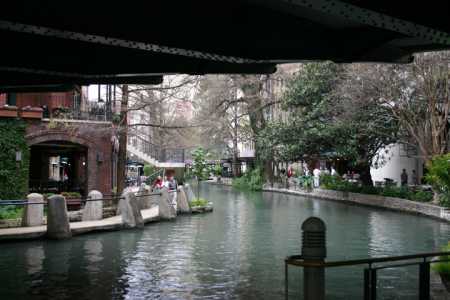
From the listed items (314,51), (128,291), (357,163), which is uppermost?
(314,51)

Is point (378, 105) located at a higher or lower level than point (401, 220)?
higher

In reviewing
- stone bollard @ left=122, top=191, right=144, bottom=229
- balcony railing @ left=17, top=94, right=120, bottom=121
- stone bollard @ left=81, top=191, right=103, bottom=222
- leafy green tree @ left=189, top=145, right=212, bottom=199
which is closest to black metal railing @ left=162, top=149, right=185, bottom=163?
leafy green tree @ left=189, top=145, right=212, bottom=199

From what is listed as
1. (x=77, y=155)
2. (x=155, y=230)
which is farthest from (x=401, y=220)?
(x=77, y=155)

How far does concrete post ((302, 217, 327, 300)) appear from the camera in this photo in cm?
560

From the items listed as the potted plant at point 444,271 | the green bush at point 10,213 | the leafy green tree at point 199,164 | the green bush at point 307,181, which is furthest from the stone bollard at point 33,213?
the green bush at point 307,181

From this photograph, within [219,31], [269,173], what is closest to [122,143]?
→ [219,31]

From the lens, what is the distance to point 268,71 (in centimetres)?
1017

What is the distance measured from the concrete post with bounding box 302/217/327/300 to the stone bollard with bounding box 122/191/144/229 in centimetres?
1204

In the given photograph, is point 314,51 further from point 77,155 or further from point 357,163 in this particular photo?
point 77,155

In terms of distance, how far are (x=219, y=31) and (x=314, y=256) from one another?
4186 millimetres

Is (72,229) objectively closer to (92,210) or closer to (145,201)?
(92,210)

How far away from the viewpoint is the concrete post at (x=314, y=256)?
5.60 m

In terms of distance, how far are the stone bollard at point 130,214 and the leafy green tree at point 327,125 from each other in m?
14.7

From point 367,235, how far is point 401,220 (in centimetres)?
503
